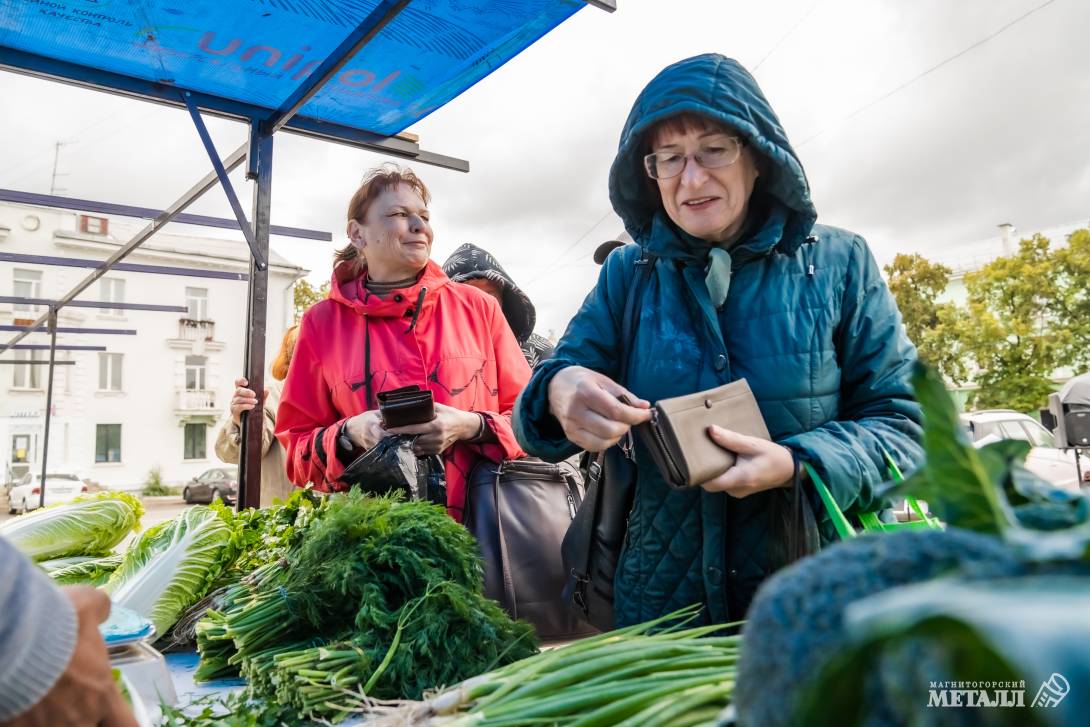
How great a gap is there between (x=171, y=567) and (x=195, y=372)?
38.0 meters

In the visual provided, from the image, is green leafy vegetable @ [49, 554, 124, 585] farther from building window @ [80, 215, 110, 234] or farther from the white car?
building window @ [80, 215, 110, 234]

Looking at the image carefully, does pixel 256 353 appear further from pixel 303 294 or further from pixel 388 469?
pixel 303 294

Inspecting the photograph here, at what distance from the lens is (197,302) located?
35969mm

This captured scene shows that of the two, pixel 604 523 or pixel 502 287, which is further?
pixel 502 287

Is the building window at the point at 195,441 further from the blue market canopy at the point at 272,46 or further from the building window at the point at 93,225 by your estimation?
the blue market canopy at the point at 272,46

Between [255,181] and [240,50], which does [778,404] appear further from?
[255,181]

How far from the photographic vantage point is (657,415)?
1414 mm

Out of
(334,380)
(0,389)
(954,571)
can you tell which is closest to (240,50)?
(334,380)

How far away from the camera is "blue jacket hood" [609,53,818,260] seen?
1666 mm

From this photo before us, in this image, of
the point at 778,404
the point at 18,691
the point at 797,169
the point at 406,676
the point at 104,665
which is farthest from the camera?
the point at 797,169

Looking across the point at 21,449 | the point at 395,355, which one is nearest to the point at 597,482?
the point at 395,355

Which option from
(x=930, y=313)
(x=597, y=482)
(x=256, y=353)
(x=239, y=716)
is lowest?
(x=239, y=716)

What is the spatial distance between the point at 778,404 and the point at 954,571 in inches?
46.9

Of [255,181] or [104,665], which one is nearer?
[104,665]
